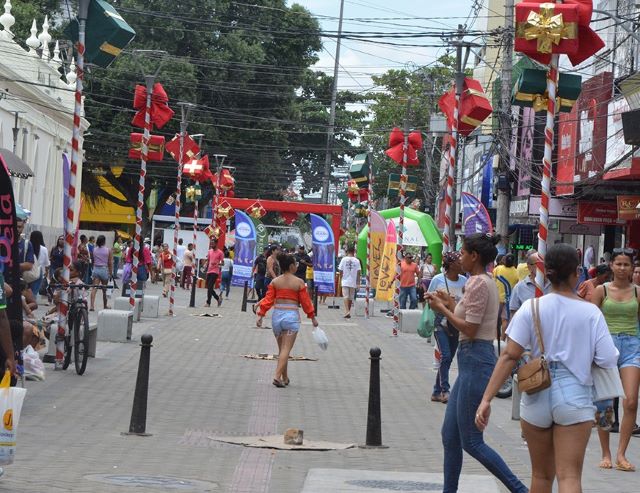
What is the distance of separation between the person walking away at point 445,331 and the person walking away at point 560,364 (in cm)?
780

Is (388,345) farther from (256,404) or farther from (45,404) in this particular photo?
(45,404)

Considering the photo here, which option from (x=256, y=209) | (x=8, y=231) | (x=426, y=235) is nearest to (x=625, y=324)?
(x=8, y=231)

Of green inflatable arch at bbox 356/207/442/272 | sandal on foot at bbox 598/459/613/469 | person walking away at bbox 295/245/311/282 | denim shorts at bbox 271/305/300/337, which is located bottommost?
sandal on foot at bbox 598/459/613/469

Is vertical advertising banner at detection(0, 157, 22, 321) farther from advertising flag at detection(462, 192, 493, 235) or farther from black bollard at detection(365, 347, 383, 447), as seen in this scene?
advertising flag at detection(462, 192, 493, 235)

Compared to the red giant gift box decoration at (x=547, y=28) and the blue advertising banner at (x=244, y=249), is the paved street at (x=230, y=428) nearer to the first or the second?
the red giant gift box decoration at (x=547, y=28)

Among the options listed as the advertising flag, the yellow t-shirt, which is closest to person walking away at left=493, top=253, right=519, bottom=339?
the yellow t-shirt

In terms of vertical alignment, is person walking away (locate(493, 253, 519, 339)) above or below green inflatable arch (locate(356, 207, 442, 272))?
below

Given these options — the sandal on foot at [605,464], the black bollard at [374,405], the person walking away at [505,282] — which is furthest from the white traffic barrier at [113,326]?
the sandal on foot at [605,464]

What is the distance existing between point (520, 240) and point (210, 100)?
70.8ft

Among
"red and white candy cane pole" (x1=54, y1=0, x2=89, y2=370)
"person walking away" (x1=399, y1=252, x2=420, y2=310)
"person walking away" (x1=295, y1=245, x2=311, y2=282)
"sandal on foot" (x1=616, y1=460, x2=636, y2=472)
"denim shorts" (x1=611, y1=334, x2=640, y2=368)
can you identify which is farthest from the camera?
"person walking away" (x1=295, y1=245, x2=311, y2=282)

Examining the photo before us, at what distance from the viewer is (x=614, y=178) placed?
102ft

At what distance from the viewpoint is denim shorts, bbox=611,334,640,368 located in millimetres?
11781

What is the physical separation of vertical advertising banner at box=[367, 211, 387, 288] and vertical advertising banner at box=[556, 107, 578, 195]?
16.4 feet

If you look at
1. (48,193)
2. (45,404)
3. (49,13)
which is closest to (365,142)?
(49,13)
